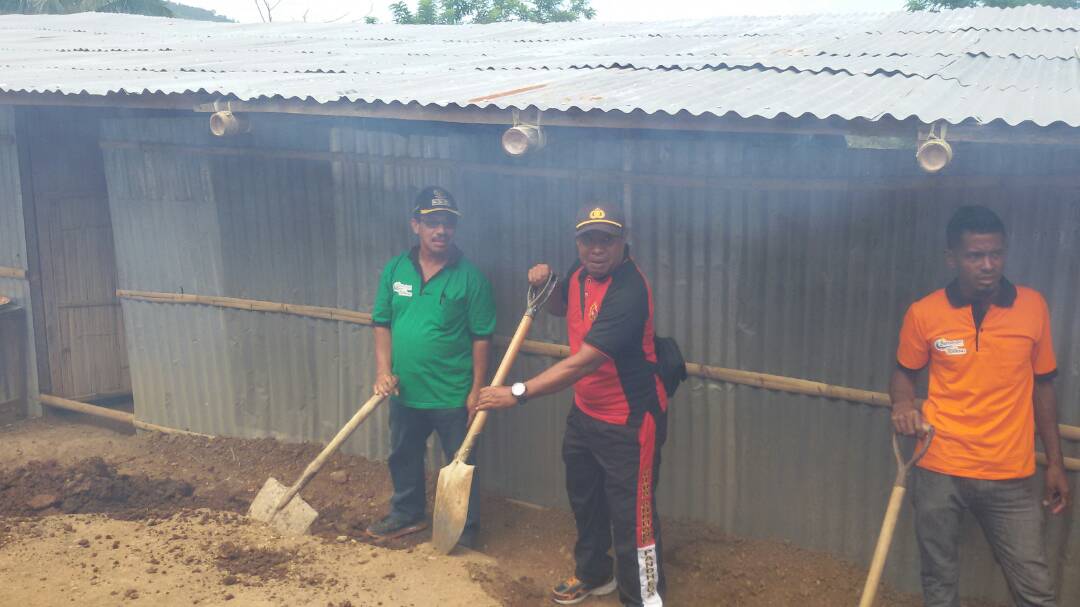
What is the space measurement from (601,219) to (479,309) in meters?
1.26

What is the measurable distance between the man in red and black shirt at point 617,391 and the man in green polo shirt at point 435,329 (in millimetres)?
749

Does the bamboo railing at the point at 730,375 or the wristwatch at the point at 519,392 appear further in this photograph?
the bamboo railing at the point at 730,375

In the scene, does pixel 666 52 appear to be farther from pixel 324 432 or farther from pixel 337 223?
pixel 324 432

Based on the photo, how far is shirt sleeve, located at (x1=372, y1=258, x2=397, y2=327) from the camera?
17.9ft

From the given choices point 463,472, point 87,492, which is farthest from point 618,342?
point 87,492

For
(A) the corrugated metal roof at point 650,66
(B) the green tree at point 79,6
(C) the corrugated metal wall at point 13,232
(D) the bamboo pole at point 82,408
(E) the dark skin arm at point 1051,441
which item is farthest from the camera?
(B) the green tree at point 79,6

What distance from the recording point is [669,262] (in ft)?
17.0

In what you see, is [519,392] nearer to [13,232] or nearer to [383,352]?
[383,352]

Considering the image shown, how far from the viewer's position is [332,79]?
6066mm

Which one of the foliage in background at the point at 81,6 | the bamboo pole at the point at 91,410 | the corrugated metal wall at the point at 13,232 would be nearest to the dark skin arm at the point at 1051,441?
the bamboo pole at the point at 91,410

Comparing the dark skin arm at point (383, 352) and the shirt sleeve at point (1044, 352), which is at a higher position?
the shirt sleeve at point (1044, 352)

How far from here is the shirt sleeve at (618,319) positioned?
432cm

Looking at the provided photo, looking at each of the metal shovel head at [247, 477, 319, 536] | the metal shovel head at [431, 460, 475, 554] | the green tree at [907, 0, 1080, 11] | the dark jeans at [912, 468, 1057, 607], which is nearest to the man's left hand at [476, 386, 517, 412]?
the metal shovel head at [431, 460, 475, 554]

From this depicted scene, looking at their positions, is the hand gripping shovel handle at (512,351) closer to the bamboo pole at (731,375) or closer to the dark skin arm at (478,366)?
the dark skin arm at (478,366)
